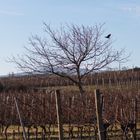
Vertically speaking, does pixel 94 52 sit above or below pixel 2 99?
above

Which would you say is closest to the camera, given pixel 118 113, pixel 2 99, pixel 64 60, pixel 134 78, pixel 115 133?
pixel 118 113

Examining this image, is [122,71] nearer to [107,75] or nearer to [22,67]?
[107,75]

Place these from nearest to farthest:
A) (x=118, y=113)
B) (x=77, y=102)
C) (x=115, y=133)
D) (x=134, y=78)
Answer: (x=118, y=113) → (x=115, y=133) → (x=77, y=102) → (x=134, y=78)

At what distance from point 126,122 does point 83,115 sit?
1.93 metres

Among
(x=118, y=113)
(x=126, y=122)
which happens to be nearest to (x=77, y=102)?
(x=118, y=113)

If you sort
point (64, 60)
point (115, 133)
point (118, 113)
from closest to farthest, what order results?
point (118, 113) → point (115, 133) → point (64, 60)

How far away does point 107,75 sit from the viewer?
4184 centimetres

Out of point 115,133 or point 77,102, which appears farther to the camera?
point 77,102

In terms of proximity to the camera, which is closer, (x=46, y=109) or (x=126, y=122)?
(x=126, y=122)

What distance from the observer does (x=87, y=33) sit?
23.3 meters

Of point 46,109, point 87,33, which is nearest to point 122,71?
point 87,33

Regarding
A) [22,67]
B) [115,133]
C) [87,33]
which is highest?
[87,33]

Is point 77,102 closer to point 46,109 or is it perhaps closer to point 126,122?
point 46,109

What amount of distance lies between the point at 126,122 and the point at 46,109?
124 inches
